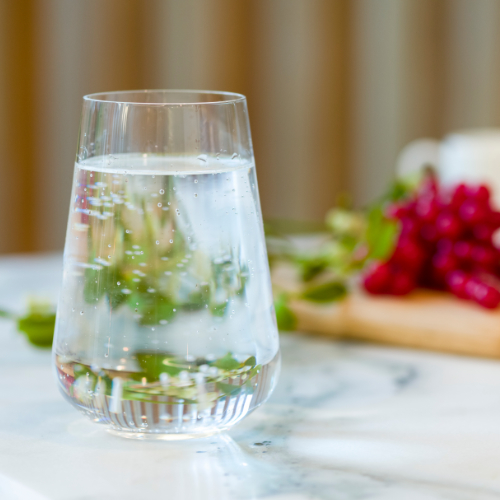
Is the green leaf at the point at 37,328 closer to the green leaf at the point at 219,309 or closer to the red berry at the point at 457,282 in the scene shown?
the green leaf at the point at 219,309

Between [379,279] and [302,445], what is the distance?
0.38 meters

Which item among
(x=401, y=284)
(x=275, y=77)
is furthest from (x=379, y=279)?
(x=275, y=77)

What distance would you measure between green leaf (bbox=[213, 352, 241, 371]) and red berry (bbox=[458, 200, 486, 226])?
481mm

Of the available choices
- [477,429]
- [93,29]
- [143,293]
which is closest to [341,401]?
[477,429]

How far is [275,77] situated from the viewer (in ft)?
7.02

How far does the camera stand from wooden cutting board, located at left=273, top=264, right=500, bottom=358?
0.76m

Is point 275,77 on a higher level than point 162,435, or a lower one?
higher

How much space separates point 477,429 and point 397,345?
247 mm

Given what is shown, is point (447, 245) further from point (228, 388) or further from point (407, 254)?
point (228, 388)

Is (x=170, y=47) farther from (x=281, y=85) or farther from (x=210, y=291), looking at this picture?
(x=210, y=291)

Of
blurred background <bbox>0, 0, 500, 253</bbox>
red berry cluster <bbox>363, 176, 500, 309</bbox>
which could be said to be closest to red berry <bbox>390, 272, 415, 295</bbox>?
red berry cluster <bbox>363, 176, 500, 309</bbox>

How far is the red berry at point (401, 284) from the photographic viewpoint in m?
0.87

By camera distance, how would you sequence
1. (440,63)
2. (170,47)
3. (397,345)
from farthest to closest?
(440,63), (170,47), (397,345)

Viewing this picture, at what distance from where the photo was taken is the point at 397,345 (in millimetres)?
797
